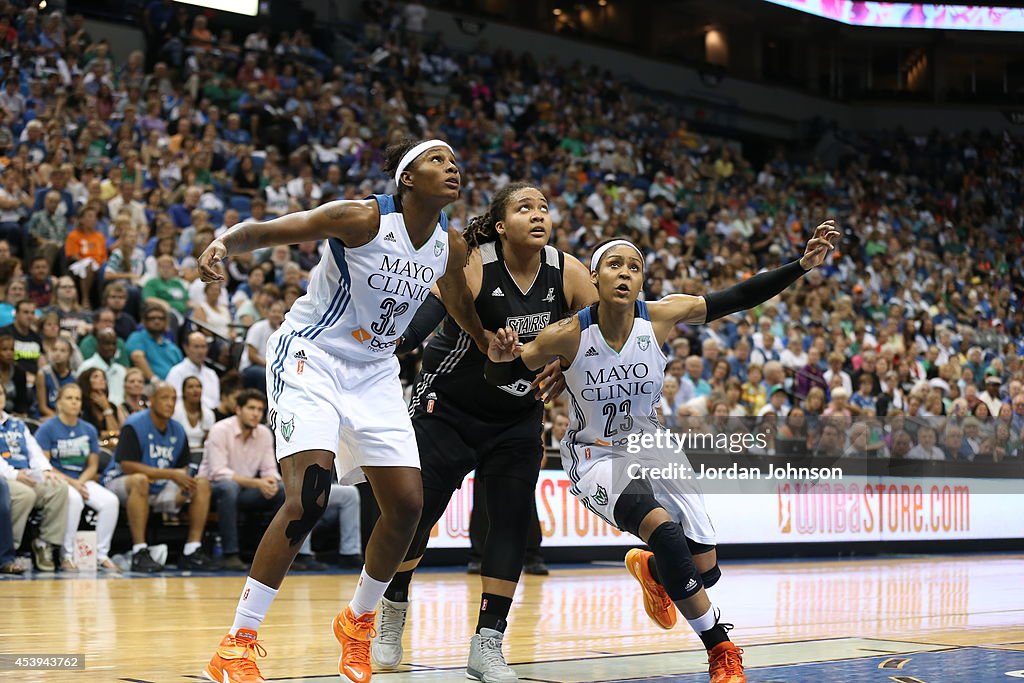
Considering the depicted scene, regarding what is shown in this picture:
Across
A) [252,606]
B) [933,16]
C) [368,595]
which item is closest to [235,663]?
[252,606]

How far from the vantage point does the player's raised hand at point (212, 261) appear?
4582 mm

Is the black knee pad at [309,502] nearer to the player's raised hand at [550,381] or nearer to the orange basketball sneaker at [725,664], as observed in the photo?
the player's raised hand at [550,381]

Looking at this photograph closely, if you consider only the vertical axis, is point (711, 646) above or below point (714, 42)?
below

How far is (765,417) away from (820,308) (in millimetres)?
6935

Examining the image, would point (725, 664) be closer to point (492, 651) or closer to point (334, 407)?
point (492, 651)

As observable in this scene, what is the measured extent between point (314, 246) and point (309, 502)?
36.4 feet

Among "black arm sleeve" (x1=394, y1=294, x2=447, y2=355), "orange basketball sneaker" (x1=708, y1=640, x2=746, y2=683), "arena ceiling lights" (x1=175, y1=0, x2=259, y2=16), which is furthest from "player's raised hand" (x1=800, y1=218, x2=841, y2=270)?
"arena ceiling lights" (x1=175, y1=0, x2=259, y2=16)

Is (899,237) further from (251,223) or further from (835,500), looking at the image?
(251,223)

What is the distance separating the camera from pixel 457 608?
8469 millimetres

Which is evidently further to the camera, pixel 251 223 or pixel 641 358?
pixel 641 358

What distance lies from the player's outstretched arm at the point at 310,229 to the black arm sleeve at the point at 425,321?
164 centimetres

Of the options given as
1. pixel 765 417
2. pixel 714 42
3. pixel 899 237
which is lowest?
pixel 765 417

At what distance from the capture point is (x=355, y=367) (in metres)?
5.19

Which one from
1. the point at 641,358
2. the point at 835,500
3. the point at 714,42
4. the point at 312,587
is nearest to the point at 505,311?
the point at 641,358
